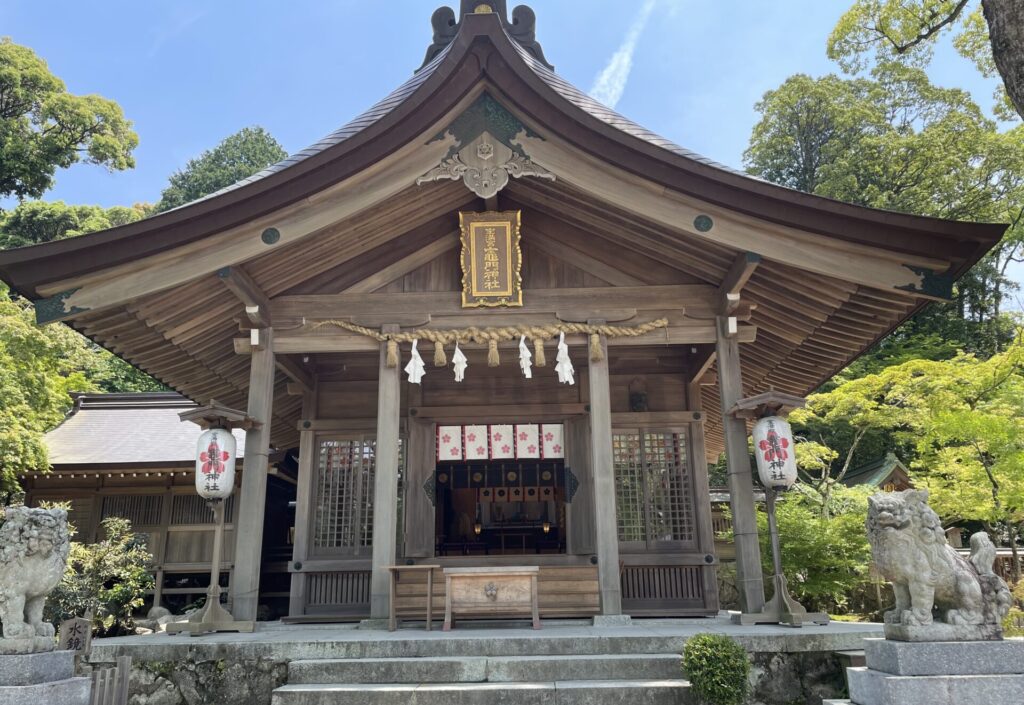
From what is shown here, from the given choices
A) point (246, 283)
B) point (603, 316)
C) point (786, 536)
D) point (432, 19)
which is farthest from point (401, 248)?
point (786, 536)

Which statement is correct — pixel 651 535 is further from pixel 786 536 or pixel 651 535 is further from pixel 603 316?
pixel 786 536

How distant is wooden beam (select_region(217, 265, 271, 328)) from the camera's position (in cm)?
805

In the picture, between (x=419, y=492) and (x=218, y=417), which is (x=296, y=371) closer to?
(x=218, y=417)

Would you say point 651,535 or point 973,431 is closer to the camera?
point 651,535

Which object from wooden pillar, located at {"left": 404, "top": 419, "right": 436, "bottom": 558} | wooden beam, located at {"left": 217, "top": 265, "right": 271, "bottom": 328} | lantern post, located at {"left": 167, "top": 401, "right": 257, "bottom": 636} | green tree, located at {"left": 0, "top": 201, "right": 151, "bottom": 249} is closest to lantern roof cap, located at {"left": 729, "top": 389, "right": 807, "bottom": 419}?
wooden pillar, located at {"left": 404, "top": 419, "right": 436, "bottom": 558}

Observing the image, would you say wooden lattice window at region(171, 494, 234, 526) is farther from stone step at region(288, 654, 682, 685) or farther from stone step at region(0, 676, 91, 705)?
stone step at region(0, 676, 91, 705)

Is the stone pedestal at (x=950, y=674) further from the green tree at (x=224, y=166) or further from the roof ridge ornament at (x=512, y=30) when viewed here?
the green tree at (x=224, y=166)

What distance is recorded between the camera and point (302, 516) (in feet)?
34.2

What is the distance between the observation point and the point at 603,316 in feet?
28.9

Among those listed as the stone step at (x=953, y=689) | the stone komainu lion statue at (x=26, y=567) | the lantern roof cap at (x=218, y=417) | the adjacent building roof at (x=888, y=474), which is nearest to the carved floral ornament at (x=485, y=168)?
the lantern roof cap at (x=218, y=417)

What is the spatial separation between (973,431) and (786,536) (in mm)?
4405

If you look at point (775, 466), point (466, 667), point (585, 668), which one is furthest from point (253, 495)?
point (775, 466)

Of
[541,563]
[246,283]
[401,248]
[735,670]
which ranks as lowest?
[735,670]

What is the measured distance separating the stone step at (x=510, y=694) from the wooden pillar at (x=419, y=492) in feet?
15.0
